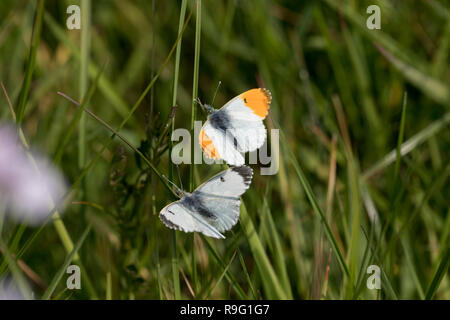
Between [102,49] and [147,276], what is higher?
[102,49]

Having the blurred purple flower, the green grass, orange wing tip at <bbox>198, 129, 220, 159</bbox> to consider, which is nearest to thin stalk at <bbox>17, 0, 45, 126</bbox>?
the green grass

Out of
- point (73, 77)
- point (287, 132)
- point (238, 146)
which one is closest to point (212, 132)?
point (238, 146)

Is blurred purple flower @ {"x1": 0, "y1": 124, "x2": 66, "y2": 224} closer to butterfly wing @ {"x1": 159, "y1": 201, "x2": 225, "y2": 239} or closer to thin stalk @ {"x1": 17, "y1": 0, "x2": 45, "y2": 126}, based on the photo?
thin stalk @ {"x1": 17, "y1": 0, "x2": 45, "y2": 126}

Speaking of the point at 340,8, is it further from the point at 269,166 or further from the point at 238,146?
the point at 238,146

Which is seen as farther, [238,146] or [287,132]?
[287,132]

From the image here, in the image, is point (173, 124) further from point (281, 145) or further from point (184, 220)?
point (281, 145)

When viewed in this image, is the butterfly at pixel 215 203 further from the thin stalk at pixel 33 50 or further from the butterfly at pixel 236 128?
the thin stalk at pixel 33 50

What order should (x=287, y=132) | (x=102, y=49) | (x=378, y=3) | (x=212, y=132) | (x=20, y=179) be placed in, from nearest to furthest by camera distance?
1. (x=212, y=132)
2. (x=20, y=179)
3. (x=287, y=132)
4. (x=378, y=3)
5. (x=102, y=49)
